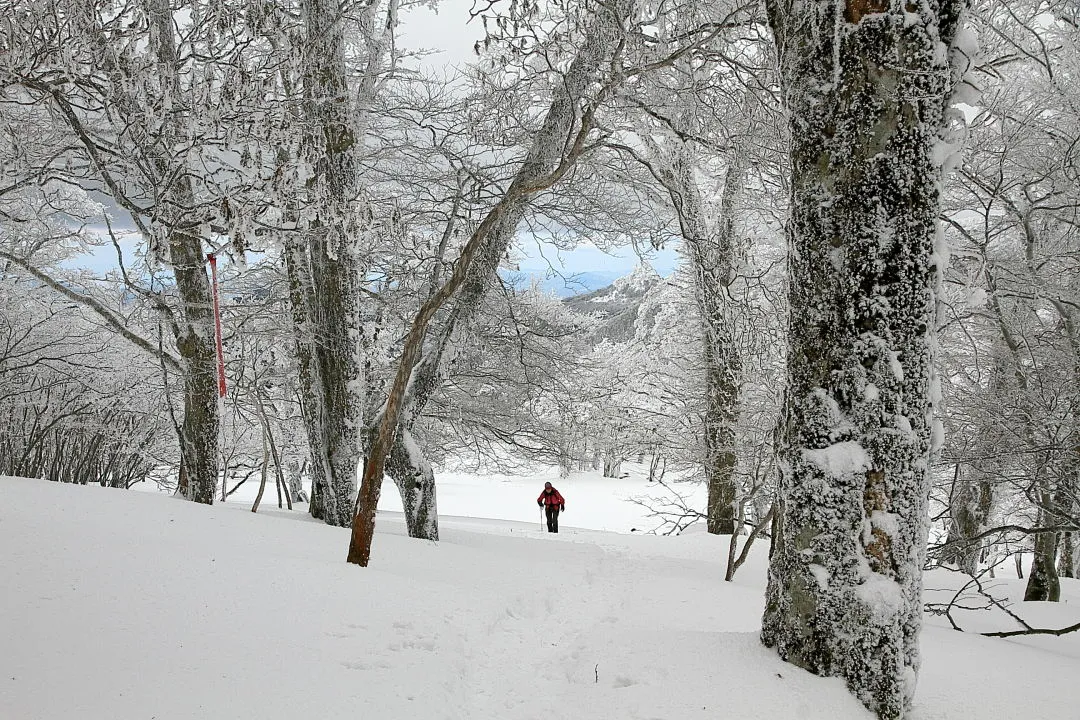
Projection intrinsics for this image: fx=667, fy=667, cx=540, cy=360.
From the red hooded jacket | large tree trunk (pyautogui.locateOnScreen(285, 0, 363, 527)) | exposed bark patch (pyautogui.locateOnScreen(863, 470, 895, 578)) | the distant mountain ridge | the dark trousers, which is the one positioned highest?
the distant mountain ridge

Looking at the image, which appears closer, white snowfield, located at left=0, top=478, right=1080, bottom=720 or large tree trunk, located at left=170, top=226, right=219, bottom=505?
white snowfield, located at left=0, top=478, right=1080, bottom=720

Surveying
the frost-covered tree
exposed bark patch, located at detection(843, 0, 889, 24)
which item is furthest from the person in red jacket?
exposed bark patch, located at detection(843, 0, 889, 24)

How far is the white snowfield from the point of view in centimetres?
272

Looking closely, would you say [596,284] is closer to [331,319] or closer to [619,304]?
[331,319]

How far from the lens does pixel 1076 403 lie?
570cm

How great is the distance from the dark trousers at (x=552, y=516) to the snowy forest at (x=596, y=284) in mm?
3895

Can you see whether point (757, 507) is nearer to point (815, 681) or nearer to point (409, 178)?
point (409, 178)

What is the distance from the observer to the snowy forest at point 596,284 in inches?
114

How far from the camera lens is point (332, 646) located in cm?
350

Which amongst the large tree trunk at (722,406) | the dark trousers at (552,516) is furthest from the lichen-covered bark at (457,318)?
the dark trousers at (552,516)

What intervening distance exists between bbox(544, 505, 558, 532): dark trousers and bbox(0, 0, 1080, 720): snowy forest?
3.90 metres

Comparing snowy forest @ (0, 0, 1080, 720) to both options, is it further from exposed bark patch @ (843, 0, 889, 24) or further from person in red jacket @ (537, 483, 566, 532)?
person in red jacket @ (537, 483, 566, 532)

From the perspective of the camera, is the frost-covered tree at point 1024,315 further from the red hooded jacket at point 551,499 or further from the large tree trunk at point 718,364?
the red hooded jacket at point 551,499

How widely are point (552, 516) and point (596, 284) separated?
718 centimetres
